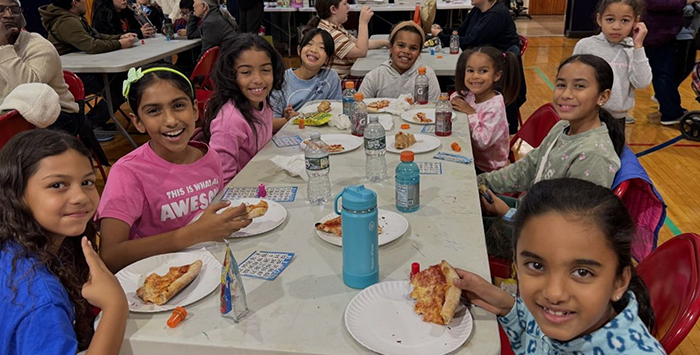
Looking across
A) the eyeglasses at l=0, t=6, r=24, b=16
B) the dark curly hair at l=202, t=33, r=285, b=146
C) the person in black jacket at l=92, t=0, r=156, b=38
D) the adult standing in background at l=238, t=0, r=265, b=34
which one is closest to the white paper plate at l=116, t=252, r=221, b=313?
the dark curly hair at l=202, t=33, r=285, b=146

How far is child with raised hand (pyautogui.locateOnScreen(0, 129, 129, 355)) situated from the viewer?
114 cm

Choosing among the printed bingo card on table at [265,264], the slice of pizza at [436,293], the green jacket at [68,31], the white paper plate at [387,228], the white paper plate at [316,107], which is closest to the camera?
the slice of pizza at [436,293]

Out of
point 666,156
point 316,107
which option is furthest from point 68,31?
point 666,156

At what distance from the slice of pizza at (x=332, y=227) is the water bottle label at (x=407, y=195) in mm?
168

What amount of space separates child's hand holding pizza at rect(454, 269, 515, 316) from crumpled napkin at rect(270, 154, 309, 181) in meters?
0.96

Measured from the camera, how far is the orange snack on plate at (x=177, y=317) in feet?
4.04

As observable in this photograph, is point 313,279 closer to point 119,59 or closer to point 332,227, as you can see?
point 332,227

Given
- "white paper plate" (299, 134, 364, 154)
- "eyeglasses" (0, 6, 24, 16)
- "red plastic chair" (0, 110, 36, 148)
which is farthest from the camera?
"eyeglasses" (0, 6, 24, 16)

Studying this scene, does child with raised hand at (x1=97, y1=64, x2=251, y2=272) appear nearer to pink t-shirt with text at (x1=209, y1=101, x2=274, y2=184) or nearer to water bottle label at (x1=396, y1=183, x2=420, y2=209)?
pink t-shirt with text at (x1=209, y1=101, x2=274, y2=184)

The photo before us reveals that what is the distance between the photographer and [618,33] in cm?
365

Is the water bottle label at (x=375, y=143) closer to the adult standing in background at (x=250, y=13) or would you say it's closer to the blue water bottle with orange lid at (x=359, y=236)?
the blue water bottle with orange lid at (x=359, y=236)

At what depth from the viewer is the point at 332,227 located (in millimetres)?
1641

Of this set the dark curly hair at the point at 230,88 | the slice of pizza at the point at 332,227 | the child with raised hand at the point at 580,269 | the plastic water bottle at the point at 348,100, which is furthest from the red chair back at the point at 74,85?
the child with raised hand at the point at 580,269

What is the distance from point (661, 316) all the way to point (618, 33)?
2909 mm
